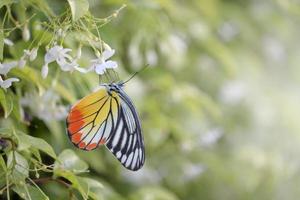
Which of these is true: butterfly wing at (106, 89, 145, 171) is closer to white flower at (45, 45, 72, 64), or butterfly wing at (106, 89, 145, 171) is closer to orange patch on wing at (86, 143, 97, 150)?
orange patch on wing at (86, 143, 97, 150)

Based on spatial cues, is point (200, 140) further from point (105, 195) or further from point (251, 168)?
point (105, 195)

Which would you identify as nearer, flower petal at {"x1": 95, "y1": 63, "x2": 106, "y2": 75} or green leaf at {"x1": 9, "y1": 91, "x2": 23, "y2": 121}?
flower petal at {"x1": 95, "y1": 63, "x2": 106, "y2": 75}

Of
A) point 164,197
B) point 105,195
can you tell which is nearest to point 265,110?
point 164,197

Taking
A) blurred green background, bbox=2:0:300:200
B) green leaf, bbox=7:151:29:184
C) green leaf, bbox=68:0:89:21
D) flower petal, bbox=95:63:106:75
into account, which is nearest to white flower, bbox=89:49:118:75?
flower petal, bbox=95:63:106:75

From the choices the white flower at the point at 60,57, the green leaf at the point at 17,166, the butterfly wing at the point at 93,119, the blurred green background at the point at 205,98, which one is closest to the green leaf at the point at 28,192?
the green leaf at the point at 17,166

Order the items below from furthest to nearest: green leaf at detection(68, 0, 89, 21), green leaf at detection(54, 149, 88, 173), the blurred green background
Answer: the blurred green background, green leaf at detection(54, 149, 88, 173), green leaf at detection(68, 0, 89, 21)

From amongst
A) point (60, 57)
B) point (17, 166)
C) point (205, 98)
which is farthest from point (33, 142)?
point (205, 98)
